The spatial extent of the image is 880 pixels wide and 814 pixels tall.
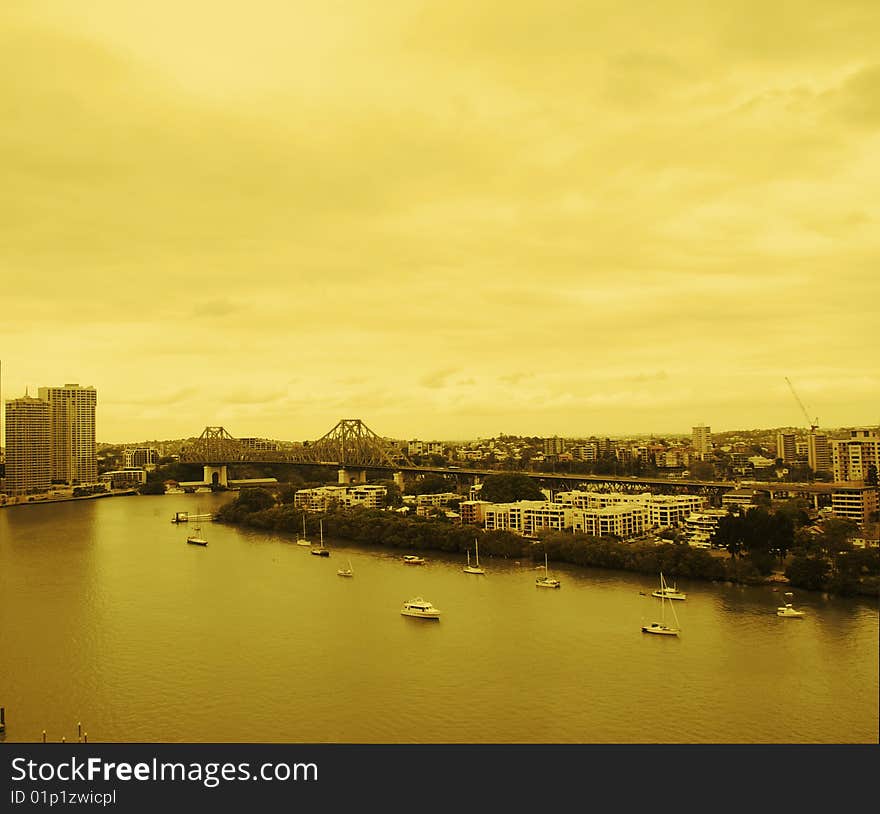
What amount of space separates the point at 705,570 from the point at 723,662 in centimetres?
226

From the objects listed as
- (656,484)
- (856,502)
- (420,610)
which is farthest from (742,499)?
(420,610)

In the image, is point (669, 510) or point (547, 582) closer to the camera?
point (547, 582)

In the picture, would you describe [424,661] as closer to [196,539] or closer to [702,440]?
[196,539]

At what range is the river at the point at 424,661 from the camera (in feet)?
11.4

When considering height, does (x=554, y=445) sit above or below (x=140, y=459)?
above

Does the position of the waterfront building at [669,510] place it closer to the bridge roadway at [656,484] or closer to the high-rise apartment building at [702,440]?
the bridge roadway at [656,484]

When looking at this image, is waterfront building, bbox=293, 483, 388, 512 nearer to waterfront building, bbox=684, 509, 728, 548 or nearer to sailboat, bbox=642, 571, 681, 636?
waterfront building, bbox=684, 509, 728, 548

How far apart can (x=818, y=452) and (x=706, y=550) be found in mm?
8703

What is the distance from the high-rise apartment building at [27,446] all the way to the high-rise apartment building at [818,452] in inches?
634

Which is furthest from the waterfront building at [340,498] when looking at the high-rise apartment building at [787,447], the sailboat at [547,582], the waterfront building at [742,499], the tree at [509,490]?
the high-rise apartment building at [787,447]

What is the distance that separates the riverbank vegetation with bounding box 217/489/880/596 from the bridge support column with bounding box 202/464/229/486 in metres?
12.1

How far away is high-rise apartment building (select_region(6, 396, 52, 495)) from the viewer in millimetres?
18688

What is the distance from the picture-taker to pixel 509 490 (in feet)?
36.4

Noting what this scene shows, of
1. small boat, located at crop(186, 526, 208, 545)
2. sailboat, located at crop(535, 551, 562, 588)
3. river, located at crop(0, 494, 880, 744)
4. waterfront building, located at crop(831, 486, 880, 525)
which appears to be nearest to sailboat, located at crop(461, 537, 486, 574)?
river, located at crop(0, 494, 880, 744)
